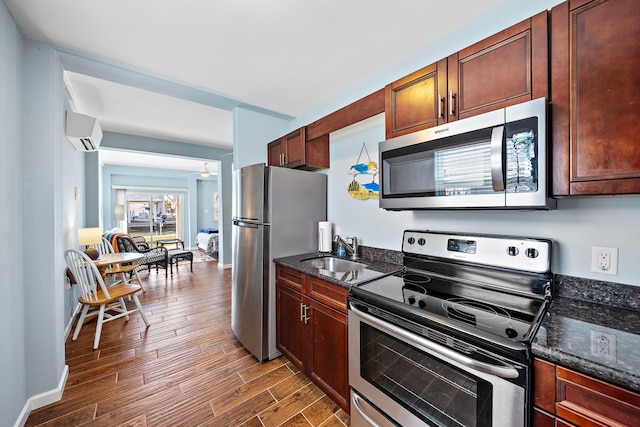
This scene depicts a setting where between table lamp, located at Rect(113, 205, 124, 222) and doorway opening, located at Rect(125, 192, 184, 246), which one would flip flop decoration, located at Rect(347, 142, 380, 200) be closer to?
table lamp, located at Rect(113, 205, 124, 222)

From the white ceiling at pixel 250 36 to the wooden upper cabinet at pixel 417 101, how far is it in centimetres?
42

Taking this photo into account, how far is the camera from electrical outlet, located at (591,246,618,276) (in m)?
1.15

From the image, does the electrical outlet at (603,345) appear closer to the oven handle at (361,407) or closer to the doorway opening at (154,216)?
the oven handle at (361,407)

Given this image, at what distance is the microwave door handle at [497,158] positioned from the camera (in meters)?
1.16

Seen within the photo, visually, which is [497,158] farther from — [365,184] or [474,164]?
[365,184]

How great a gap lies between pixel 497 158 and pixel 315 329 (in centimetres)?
154

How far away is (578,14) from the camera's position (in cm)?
103

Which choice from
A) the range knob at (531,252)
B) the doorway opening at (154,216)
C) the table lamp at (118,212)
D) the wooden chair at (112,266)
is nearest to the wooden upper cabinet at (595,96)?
the range knob at (531,252)

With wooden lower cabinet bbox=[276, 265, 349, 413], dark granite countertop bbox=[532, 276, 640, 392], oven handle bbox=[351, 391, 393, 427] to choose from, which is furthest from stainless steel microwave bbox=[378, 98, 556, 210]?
oven handle bbox=[351, 391, 393, 427]

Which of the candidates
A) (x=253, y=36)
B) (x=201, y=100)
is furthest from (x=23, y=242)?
(x=253, y=36)

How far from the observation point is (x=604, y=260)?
1.17m

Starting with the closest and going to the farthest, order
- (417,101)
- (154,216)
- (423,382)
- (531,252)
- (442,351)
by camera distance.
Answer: (442,351)
(423,382)
(531,252)
(417,101)
(154,216)

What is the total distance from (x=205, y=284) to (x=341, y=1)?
449cm

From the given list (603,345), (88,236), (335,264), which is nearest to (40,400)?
(88,236)
